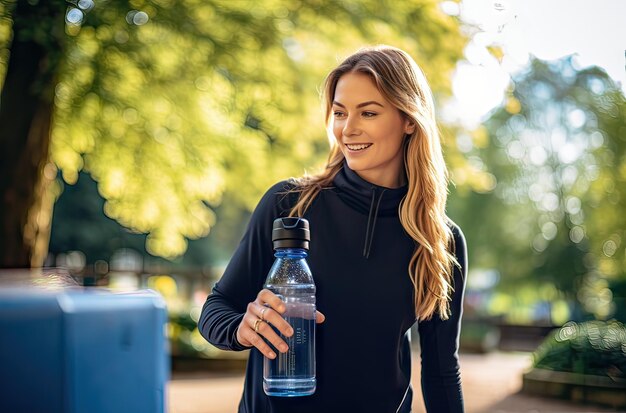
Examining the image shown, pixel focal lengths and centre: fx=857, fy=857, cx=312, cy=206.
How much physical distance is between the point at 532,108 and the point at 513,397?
658 inches

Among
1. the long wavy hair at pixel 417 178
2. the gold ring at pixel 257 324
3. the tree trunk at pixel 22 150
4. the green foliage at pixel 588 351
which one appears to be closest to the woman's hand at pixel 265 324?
the gold ring at pixel 257 324

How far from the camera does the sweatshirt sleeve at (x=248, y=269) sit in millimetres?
2381

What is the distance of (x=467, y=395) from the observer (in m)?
12.2

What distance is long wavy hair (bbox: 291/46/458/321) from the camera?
2.51 m

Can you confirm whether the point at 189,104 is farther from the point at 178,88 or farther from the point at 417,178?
the point at 417,178

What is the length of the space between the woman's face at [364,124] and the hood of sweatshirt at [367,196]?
4 centimetres

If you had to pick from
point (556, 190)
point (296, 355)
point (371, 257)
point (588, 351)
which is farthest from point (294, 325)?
point (556, 190)

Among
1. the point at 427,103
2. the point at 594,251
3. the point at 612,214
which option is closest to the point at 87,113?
the point at 427,103

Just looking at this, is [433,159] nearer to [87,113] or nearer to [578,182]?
[87,113]

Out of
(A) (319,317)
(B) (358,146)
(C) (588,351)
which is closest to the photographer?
(A) (319,317)

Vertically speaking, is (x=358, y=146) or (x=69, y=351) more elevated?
(x=358, y=146)

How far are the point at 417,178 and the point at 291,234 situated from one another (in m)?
0.69

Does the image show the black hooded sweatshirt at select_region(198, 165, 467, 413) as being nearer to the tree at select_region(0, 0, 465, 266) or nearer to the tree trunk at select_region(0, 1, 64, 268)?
the tree at select_region(0, 0, 465, 266)

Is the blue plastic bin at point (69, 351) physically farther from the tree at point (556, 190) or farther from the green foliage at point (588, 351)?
the tree at point (556, 190)
